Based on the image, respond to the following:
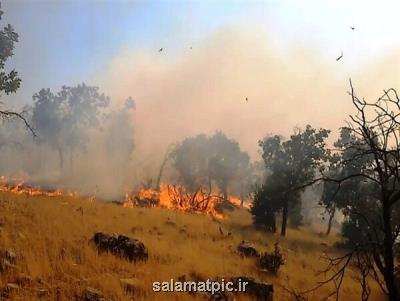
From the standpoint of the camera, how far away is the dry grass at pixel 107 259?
32.6 feet

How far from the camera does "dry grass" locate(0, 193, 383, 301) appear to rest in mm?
9938

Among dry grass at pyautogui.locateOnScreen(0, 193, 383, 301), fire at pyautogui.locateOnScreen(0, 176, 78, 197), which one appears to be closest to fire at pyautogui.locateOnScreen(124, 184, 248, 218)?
fire at pyautogui.locateOnScreen(0, 176, 78, 197)

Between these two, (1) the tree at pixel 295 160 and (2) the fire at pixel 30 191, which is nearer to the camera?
(2) the fire at pixel 30 191

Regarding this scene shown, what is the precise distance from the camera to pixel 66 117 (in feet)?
225

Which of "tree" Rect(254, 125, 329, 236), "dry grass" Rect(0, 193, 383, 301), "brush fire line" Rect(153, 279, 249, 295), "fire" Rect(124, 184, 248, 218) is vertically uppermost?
"tree" Rect(254, 125, 329, 236)

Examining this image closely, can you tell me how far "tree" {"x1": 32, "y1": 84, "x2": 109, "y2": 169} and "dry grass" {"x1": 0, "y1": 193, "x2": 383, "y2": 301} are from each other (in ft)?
155

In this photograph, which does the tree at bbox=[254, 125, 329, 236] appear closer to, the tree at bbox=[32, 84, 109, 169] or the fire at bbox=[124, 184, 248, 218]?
the fire at bbox=[124, 184, 248, 218]

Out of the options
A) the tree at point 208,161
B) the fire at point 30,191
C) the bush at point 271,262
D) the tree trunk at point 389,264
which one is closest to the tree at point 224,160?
the tree at point 208,161

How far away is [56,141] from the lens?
69.6m

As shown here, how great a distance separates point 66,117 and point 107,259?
6037 centimetres

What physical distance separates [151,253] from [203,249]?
4906 mm

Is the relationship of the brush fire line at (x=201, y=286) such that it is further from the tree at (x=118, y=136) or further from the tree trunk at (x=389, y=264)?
the tree at (x=118, y=136)

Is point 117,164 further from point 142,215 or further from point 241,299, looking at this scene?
point 241,299

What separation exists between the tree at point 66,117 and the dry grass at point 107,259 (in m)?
47.3
